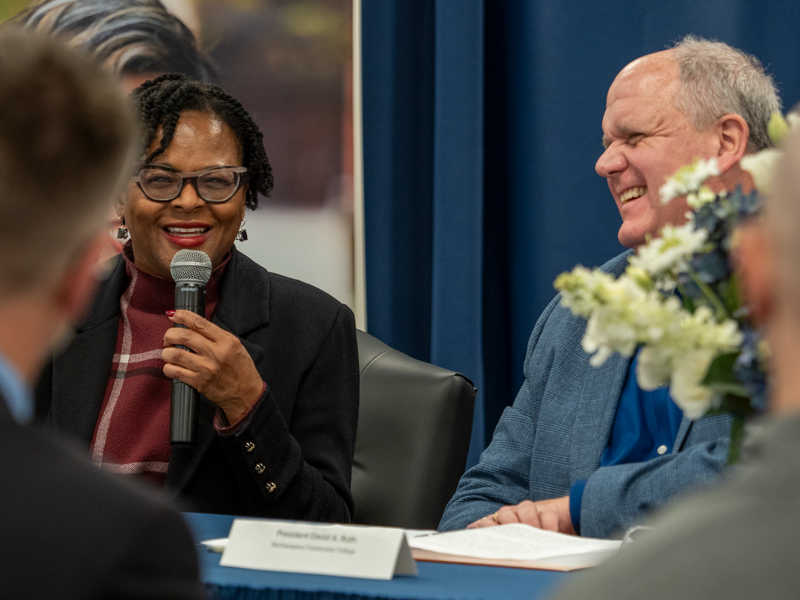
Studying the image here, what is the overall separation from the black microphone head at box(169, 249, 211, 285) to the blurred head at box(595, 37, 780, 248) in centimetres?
81

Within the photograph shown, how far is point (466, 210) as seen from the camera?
2.86 metres

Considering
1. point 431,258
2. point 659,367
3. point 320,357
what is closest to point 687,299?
point 659,367

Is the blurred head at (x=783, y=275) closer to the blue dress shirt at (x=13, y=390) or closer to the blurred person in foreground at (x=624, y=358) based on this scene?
the blue dress shirt at (x=13, y=390)

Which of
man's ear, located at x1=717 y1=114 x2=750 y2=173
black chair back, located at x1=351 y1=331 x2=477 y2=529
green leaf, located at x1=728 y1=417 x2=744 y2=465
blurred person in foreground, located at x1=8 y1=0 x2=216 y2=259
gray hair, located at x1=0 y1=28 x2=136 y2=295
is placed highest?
blurred person in foreground, located at x1=8 y1=0 x2=216 y2=259

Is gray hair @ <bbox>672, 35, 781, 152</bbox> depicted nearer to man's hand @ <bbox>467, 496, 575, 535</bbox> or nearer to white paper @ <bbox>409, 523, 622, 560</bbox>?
man's hand @ <bbox>467, 496, 575, 535</bbox>

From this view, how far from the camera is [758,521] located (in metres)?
0.43

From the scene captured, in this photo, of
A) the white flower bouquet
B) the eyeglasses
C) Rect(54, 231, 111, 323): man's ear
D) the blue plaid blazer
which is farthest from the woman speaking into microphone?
Rect(54, 231, 111, 323): man's ear

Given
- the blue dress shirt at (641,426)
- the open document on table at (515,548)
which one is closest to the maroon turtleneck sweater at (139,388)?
the open document on table at (515,548)

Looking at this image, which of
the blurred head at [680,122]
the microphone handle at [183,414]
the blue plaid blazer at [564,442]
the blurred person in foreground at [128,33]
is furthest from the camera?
the blurred person in foreground at [128,33]

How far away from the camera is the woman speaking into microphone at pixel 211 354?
1762 millimetres

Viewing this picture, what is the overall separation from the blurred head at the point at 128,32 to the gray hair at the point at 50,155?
2.55 metres

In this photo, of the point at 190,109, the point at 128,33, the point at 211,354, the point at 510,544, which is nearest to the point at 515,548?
the point at 510,544

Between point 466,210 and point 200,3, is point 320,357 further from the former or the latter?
point 200,3

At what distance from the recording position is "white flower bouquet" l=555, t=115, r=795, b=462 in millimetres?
894
